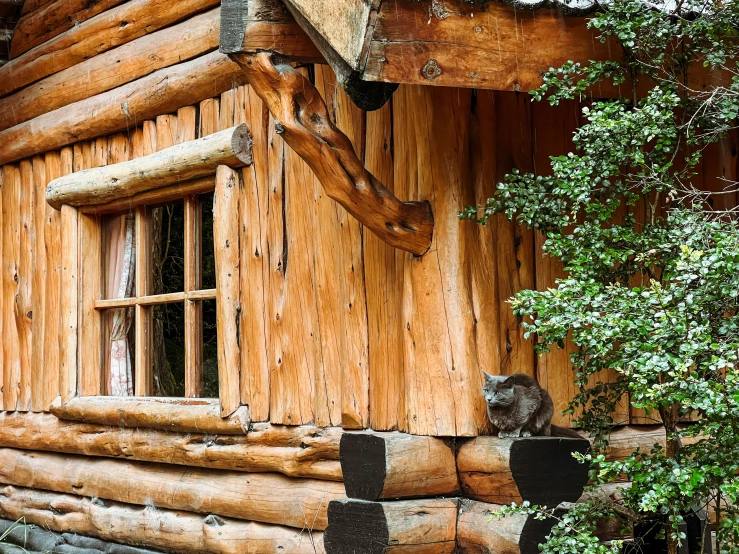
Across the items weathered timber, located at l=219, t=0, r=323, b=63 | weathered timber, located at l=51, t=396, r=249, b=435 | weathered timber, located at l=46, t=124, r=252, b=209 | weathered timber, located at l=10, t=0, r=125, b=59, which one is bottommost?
weathered timber, located at l=51, t=396, r=249, b=435

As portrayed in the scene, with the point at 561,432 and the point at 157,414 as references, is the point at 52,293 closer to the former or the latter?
the point at 157,414

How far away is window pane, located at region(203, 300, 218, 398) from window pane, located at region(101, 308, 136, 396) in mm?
1080

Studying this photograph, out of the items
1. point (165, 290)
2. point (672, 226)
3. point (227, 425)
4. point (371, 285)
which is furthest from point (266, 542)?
point (672, 226)

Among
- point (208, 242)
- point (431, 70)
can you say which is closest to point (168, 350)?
point (208, 242)

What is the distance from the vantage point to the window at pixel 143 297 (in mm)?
6754

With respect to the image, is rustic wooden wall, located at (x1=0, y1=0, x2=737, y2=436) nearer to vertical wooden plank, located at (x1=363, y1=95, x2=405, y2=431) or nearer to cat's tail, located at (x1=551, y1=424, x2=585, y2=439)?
vertical wooden plank, located at (x1=363, y1=95, x2=405, y2=431)

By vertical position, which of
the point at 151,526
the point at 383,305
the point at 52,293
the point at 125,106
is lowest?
the point at 151,526

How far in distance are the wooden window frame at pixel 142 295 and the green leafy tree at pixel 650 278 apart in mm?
2430

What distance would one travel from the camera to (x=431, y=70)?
13.0ft

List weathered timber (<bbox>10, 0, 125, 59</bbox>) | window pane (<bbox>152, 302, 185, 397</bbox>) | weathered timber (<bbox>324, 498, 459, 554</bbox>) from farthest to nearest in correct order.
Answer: weathered timber (<bbox>10, 0, 125, 59</bbox>) < window pane (<bbox>152, 302, 185, 397</bbox>) < weathered timber (<bbox>324, 498, 459, 554</bbox>)

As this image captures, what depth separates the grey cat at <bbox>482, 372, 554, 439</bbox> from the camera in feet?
14.1

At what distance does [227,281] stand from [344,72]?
2.20 m

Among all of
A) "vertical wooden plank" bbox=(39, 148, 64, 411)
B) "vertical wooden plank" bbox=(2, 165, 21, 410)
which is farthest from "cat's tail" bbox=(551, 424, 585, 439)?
"vertical wooden plank" bbox=(2, 165, 21, 410)

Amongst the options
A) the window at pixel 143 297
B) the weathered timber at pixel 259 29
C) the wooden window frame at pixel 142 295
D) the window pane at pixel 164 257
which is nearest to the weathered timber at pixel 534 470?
the weathered timber at pixel 259 29
